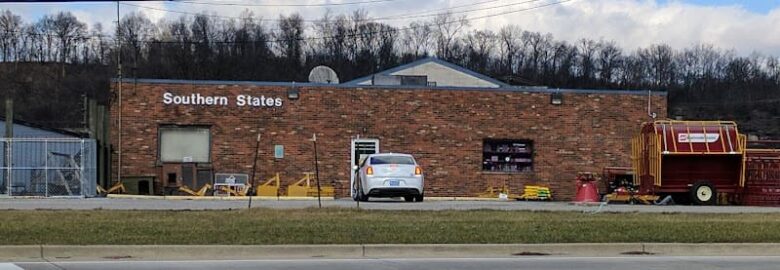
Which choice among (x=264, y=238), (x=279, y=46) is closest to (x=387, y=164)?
(x=264, y=238)

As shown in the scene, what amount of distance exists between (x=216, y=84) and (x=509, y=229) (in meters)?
19.8

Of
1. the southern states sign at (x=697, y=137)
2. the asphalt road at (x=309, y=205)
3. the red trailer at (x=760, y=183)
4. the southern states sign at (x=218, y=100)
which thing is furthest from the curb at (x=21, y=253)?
the red trailer at (x=760, y=183)

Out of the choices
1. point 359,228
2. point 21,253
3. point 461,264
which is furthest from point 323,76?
point 461,264

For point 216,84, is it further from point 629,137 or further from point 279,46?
point 279,46

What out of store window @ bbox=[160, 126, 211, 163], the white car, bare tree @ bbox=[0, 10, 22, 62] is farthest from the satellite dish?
bare tree @ bbox=[0, 10, 22, 62]

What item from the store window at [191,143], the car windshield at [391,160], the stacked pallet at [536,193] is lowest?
the stacked pallet at [536,193]

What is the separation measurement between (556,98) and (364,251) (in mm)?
22801

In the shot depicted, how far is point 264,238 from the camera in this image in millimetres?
14320

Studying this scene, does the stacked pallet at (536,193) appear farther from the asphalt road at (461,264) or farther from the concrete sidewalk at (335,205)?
the asphalt road at (461,264)

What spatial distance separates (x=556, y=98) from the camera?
35.3 meters

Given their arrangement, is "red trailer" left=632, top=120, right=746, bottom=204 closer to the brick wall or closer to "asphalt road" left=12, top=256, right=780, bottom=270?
the brick wall

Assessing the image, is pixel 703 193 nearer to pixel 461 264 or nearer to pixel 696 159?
pixel 696 159

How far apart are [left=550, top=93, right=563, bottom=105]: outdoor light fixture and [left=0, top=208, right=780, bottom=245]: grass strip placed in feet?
52.1

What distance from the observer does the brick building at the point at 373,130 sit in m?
33.3
